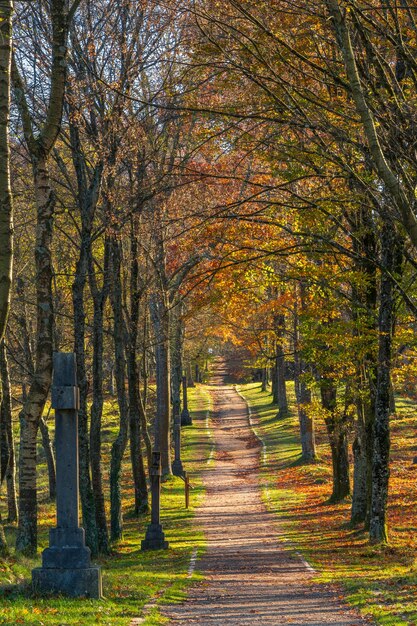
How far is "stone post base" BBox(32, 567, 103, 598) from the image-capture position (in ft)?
33.6

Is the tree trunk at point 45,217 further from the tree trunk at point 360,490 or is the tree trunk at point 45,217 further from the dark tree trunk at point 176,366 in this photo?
the dark tree trunk at point 176,366

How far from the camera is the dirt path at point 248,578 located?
10.7m

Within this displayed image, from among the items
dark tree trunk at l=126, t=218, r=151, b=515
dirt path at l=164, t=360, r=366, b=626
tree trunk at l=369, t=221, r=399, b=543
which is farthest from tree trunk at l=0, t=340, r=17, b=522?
tree trunk at l=369, t=221, r=399, b=543

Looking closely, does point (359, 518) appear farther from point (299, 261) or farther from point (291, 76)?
point (291, 76)

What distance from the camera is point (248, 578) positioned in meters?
14.8

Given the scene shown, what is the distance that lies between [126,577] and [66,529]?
13.2 ft

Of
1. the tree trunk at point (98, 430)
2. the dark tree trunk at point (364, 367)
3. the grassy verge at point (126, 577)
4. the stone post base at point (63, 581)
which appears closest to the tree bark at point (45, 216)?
the grassy verge at point (126, 577)

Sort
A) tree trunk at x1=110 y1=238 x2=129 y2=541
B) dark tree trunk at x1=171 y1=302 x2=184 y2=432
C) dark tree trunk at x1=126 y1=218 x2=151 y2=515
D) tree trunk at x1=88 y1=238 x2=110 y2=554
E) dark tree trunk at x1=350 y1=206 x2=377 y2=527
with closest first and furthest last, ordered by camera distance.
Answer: dark tree trunk at x1=350 y1=206 x2=377 y2=527 → tree trunk at x1=88 y1=238 x2=110 y2=554 → tree trunk at x1=110 y1=238 x2=129 y2=541 → dark tree trunk at x1=126 y1=218 x2=151 y2=515 → dark tree trunk at x1=171 y1=302 x2=184 y2=432

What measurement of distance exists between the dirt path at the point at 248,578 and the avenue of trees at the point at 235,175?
104 inches

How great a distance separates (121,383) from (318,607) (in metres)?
13.8

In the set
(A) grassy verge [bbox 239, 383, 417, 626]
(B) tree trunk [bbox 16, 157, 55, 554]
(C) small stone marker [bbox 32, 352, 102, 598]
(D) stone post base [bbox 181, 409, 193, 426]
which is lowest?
(A) grassy verge [bbox 239, 383, 417, 626]

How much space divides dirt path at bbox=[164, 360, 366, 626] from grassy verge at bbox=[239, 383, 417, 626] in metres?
0.46

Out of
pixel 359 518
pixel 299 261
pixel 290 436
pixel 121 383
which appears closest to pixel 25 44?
pixel 299 261

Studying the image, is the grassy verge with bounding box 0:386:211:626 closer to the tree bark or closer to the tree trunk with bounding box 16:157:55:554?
the tree trunk with bounding box 16:157:55:554
